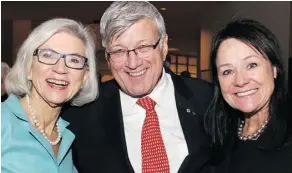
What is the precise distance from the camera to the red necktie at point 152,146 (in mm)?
2320

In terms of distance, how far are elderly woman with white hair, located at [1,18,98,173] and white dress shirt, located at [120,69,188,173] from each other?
37 cm

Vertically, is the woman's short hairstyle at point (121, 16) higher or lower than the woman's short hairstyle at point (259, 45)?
higher

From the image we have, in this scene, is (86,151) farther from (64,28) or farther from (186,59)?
(186,59)

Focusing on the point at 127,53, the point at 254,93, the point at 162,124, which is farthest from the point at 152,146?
the point at 254,93

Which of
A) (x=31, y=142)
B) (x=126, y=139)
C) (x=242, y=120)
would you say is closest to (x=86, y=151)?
(x=126, y=139)

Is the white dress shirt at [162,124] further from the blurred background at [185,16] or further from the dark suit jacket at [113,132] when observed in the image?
the blurred background at [185,16]

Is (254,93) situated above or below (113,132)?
above

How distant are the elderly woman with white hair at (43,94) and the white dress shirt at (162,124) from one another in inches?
14.5

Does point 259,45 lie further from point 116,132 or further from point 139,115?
point 116,132

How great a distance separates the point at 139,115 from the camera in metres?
2.51

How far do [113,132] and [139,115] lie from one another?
0.21m

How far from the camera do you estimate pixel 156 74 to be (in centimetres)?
246

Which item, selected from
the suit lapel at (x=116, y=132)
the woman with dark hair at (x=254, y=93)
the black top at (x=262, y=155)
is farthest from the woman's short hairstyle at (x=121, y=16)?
the black top at (x=262, y=155)

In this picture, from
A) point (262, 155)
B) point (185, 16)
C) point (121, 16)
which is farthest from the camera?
point (185, 16)
